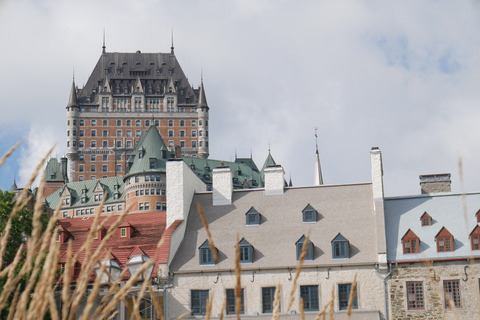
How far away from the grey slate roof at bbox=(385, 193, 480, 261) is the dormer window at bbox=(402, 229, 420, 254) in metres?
0.20

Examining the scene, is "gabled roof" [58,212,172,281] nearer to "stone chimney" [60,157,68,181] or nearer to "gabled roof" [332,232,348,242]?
"gabled roof" [332,232,348,242]

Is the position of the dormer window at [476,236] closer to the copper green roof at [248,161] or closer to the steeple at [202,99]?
the copper green roof at [248,161]

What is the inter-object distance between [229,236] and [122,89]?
4784 inches

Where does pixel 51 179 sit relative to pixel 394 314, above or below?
above

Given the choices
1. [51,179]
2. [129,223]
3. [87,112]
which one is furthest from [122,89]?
[129,223]

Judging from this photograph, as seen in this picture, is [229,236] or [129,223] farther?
[129,223]

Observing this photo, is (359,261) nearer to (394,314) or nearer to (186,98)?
(394,314)

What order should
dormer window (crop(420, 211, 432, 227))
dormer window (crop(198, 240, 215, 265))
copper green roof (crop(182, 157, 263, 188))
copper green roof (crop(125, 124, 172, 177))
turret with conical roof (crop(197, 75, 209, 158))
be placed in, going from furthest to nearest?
turret with conical roof (crop(197, 75, 209, 158))
copper green roof (crop(182, 157, 263, 188))
copper green roof (crop(125, 124, 172, 177))
dormer window (crop(420, 211, 432, 227))
dormer window (crop(198, 240, 215, 265))

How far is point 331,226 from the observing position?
119ft

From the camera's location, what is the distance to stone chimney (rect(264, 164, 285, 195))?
1548 inches

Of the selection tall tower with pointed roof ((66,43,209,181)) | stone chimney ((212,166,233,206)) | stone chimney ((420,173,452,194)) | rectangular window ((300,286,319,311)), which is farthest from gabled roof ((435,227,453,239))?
tall tower with pointed roof ((66,43,209,181))

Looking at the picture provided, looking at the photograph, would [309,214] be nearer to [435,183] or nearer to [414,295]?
[414,295]

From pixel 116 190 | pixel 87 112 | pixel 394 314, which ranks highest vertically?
pixel 87 112

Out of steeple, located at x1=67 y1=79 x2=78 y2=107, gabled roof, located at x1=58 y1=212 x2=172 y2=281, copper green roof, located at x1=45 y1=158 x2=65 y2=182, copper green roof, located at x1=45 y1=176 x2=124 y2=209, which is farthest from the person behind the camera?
steeple, located at x1=67 y1=79 x2=78 y2=107
